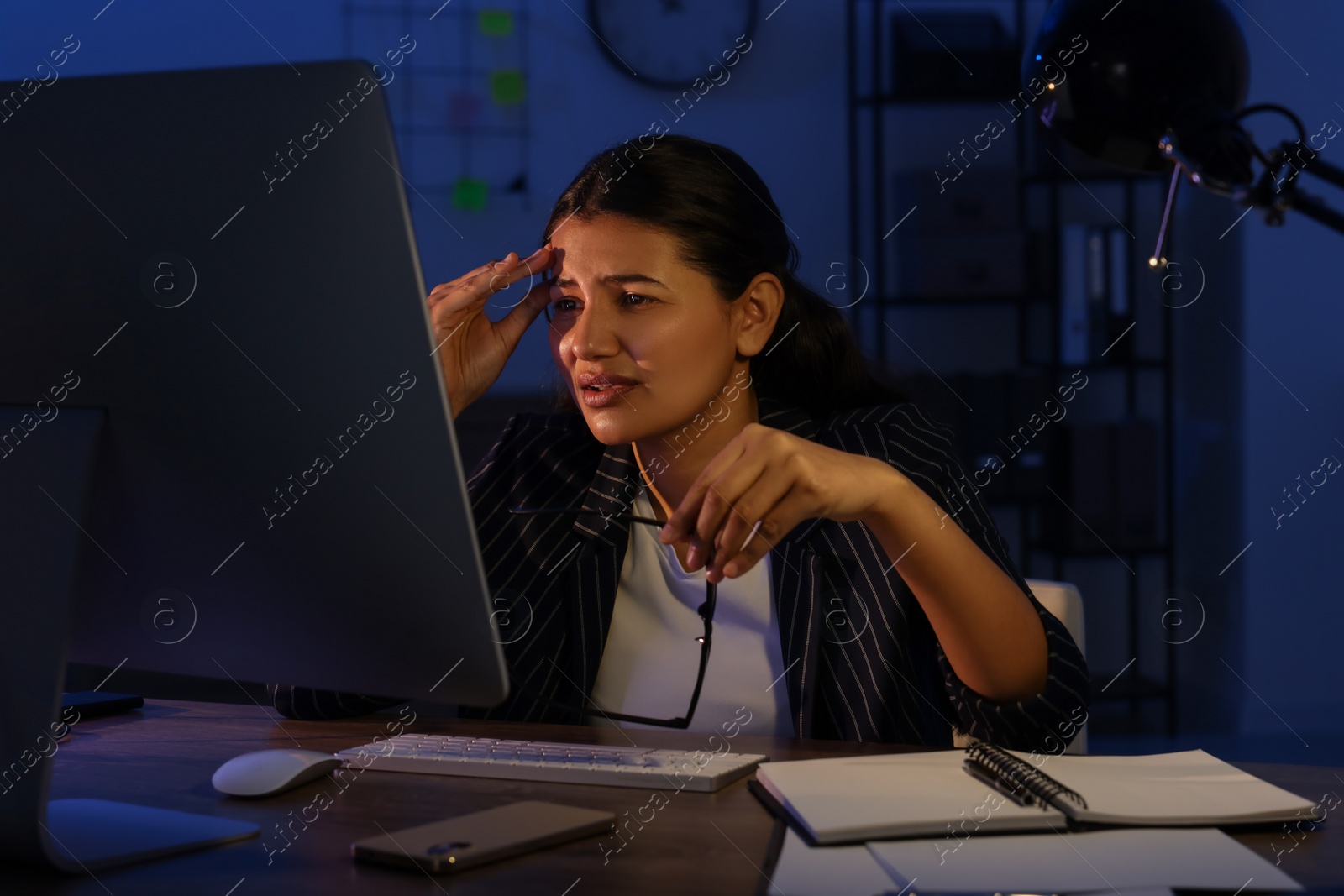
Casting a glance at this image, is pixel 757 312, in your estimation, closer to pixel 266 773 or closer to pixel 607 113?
pixel 266 773

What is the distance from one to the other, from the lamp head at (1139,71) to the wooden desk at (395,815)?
1.49 feet

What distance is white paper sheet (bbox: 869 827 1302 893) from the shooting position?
0.62m

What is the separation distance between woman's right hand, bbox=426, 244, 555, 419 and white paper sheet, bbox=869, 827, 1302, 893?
102 centimetres

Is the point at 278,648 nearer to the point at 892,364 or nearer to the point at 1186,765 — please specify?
the point at 1186,765

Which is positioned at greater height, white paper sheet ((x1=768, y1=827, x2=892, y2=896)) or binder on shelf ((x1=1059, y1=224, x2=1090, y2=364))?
binder on shelf ((x1=1059, y1=224, x2=1090, y2=364))

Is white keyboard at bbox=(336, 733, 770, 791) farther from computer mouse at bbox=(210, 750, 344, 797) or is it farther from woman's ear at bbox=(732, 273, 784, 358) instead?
woman's ear at bbox=(732, 273, 784, 358)

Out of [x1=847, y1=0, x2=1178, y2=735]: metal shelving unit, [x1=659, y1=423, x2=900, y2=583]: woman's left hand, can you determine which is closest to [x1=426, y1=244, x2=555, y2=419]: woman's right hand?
[x1=659, y1=423, x2=900, y2=583]: woman's left hand

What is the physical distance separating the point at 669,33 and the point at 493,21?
0.52 m

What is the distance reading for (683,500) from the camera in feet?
3.73

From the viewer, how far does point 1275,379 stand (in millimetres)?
3549

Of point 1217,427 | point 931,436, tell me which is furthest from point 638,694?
point 1217,427

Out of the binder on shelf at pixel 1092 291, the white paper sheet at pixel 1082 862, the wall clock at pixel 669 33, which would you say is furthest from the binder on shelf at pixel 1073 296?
the white paper sheet at pixel 1082 862

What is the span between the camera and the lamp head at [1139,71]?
0.77 metres

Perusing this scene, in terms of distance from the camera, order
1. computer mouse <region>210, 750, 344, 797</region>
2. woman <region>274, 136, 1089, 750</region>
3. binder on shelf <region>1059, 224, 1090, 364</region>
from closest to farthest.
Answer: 1. computer mouse <region>210, 750, 344, 797</region>
2. woman <region>274, 136, 1089, 750</region>
3. binder on shelf <region>1059, 224, 1090, 364</region>
